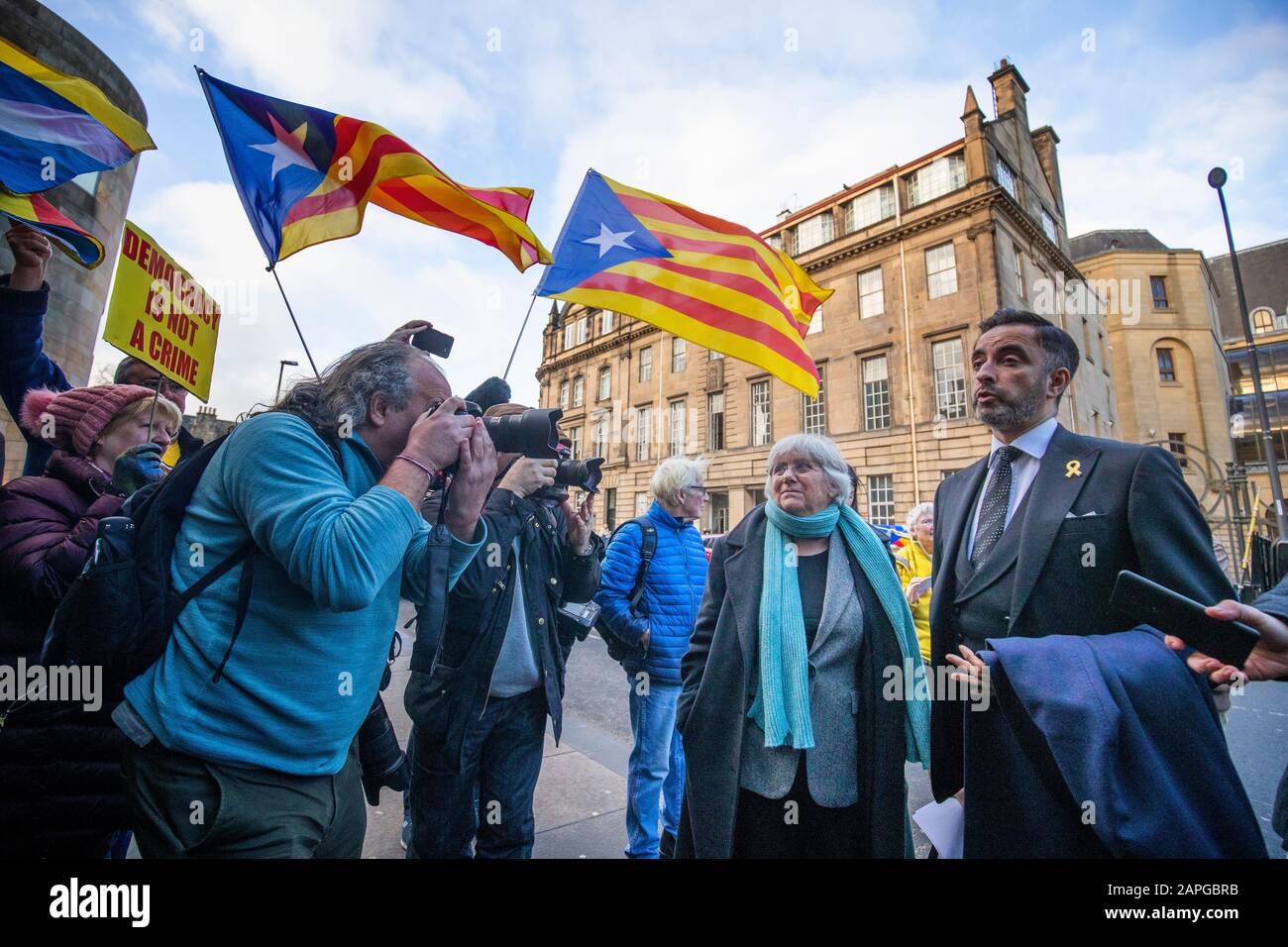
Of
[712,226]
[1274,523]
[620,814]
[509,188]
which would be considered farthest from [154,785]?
[1274,523]

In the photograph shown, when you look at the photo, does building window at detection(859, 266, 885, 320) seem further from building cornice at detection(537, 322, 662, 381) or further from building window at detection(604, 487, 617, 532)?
building window at detection(604, 487, 617, 532)

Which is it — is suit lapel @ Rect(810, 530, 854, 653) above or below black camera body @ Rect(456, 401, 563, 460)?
below

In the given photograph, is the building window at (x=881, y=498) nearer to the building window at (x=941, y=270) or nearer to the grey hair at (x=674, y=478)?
the building window at (x=941, y=270)

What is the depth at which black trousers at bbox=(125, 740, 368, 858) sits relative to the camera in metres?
1.18

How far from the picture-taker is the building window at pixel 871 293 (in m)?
22.7

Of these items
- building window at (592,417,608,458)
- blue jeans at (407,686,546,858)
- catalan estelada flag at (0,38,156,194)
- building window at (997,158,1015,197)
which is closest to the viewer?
blue jeans at (407,686,546,858)

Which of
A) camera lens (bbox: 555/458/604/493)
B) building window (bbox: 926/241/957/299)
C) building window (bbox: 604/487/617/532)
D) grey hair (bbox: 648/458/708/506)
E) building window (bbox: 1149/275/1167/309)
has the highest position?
building window (bbox: 1149/275/1167/309)

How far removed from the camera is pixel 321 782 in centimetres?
135

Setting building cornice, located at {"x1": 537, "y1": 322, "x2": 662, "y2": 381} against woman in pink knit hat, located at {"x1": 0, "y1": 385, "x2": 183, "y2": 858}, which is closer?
→ woman in pink knit hat, located at {"x1": 0, "y1": 385, "x2": 183, "y2": 858}

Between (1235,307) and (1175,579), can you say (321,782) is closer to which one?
(1175,579)

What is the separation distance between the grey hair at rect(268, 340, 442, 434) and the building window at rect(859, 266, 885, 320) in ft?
78.7

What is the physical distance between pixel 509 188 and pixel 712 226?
196 centimetres

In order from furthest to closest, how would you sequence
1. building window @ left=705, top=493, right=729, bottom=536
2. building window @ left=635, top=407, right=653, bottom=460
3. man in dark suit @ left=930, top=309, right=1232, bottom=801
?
building window @ left=635, top=407, right=653, bottom=460
building window @ left=705, top=493, right=729, bottom=536
man in dark suit @ left=930, top=309, right=1232, bottom=801

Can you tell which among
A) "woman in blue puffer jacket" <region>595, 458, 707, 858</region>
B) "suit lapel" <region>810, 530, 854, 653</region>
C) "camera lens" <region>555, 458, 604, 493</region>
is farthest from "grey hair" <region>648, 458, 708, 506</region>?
"suit lapel" <region>810, 530, 854, 653</region>
